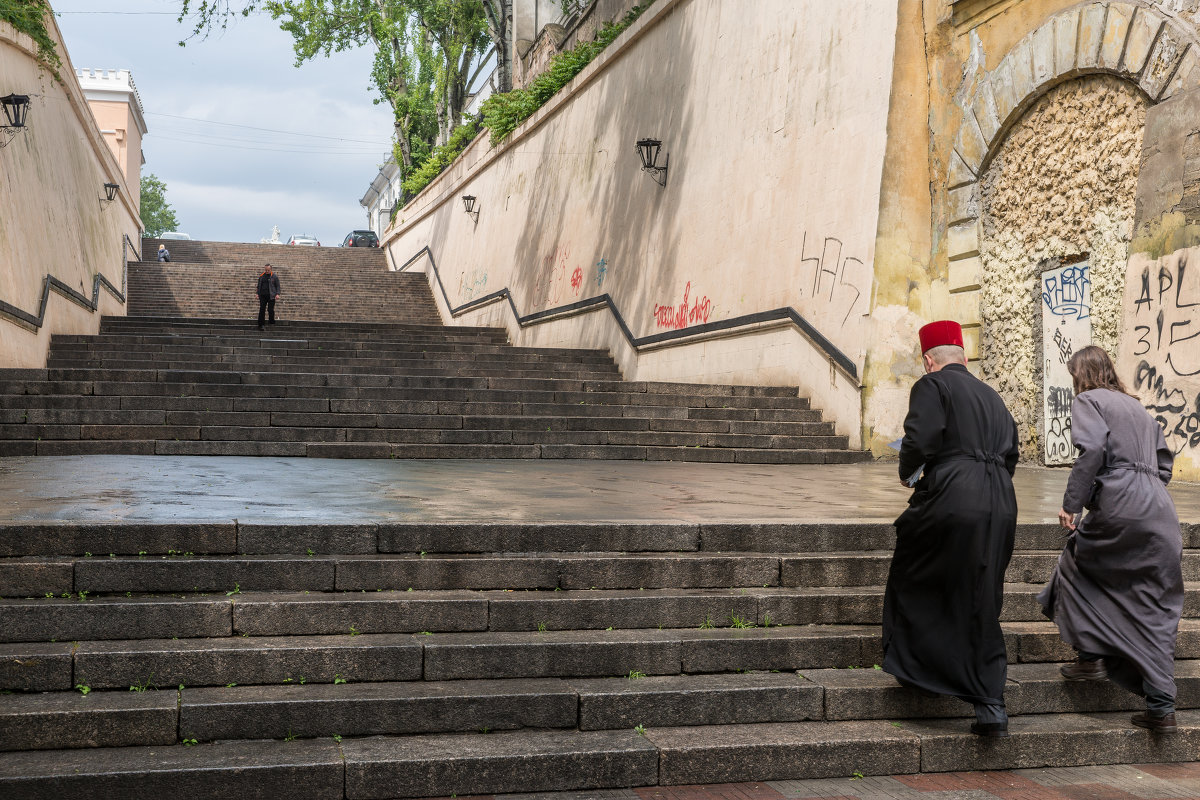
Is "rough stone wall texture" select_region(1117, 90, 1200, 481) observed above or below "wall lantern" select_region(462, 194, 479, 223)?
below

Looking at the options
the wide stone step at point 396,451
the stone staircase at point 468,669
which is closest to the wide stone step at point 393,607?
the stone staircase at point 468,669

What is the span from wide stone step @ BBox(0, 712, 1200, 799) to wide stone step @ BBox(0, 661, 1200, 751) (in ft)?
0.19

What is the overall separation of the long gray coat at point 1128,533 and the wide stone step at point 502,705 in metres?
0.42

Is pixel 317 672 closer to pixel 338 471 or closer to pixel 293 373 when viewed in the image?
pixel 338 471

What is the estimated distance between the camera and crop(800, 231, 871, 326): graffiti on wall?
11.6 metres

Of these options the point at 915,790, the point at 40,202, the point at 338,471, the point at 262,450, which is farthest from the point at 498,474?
the point at 40,202

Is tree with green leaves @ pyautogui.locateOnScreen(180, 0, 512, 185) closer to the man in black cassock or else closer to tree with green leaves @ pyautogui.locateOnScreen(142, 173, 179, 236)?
the man in black cassock

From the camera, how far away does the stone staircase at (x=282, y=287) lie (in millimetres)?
26594

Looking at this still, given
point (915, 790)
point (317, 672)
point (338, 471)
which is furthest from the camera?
point (338, 471)

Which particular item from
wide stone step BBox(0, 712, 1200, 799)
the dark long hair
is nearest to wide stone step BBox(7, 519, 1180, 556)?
wide stone step BBox(0, 712, 1200, 799)

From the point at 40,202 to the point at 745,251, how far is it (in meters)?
9.78

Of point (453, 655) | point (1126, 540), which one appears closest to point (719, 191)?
point (1126, 540)

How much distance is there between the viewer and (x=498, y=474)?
873 centimetres

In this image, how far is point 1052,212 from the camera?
1038 cm
